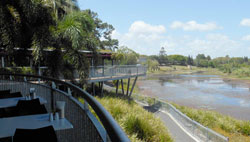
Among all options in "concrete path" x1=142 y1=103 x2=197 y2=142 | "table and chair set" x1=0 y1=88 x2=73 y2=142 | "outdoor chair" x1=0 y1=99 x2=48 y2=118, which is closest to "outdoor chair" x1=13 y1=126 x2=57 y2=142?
"table and chair set" x1=0 y1=88 x2=73 y2=142

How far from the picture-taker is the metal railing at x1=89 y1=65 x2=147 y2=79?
15.6 meters

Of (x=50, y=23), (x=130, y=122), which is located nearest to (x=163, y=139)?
(x=130, y=122)

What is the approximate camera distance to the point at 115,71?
17.9 metres

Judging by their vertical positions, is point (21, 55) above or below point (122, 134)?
above

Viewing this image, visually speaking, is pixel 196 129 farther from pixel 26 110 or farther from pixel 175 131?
Result: pixel 26 110

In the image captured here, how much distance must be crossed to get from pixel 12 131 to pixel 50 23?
7953 millimetres

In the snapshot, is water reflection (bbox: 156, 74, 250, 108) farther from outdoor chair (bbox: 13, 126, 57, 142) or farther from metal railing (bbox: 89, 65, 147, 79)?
outdoor chair (bbox: 13, 126, 57, 142)

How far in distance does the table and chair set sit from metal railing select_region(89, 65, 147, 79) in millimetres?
10082

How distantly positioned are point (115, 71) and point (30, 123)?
15.2m

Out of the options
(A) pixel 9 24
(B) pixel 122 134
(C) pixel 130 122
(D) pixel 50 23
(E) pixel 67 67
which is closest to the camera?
(B) pixel 122 134

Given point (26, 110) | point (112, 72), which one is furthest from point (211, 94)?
point (26, 110)

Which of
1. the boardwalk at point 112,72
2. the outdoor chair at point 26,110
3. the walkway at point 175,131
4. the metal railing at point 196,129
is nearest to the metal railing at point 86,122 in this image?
the outdoor chair at point 26,110

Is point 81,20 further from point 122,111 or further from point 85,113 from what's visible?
point 85,113

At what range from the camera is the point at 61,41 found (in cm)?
974
